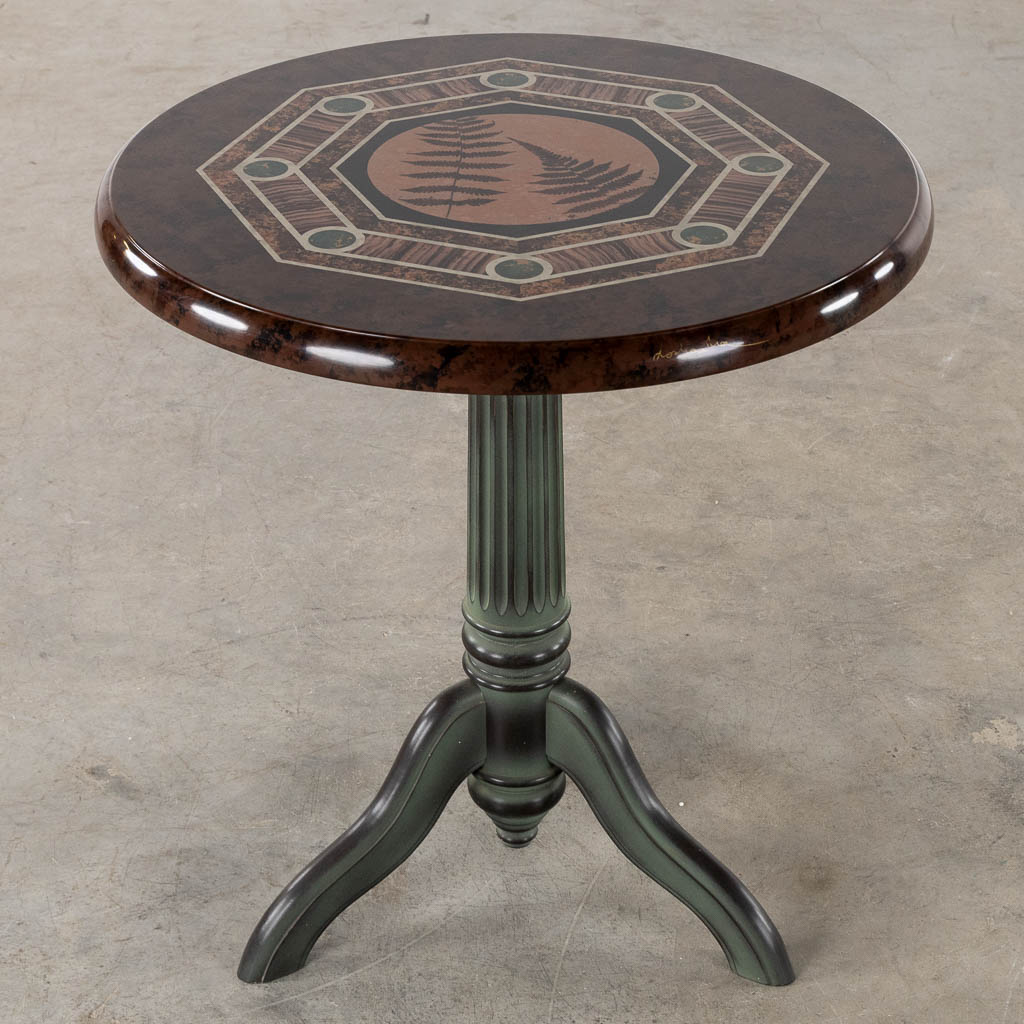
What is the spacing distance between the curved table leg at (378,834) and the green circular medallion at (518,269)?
0.66 meters

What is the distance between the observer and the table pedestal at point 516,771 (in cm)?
187

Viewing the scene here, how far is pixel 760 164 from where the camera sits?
173 cm

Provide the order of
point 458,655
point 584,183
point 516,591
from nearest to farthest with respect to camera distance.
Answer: point 584,183 → point 516,591 → point 458,655

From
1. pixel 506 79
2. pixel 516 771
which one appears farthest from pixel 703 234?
pixel 516 771

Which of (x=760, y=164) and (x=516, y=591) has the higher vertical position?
(x=760, y=164)

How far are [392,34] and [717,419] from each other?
8.69 feet

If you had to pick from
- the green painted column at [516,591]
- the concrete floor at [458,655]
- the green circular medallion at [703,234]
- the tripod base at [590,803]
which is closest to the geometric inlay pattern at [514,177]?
the green circular medallion at [703,234]

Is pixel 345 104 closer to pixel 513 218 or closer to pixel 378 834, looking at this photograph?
pixel 513 218

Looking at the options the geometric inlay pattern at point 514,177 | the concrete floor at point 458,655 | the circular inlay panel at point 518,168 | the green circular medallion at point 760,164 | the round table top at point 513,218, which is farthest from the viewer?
the concrete floor at point 458,655

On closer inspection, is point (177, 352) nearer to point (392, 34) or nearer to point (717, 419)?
point (717, 419)

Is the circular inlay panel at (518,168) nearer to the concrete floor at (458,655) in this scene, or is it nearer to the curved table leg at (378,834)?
the curved table leg at (378,834)

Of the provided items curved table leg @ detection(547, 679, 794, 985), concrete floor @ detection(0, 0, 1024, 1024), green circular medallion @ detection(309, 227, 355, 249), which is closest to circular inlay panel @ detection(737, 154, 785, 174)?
green circular medallion @ detection(309, 227, 355, 249)

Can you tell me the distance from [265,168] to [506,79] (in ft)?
1.50

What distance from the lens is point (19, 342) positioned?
3.42 metres
